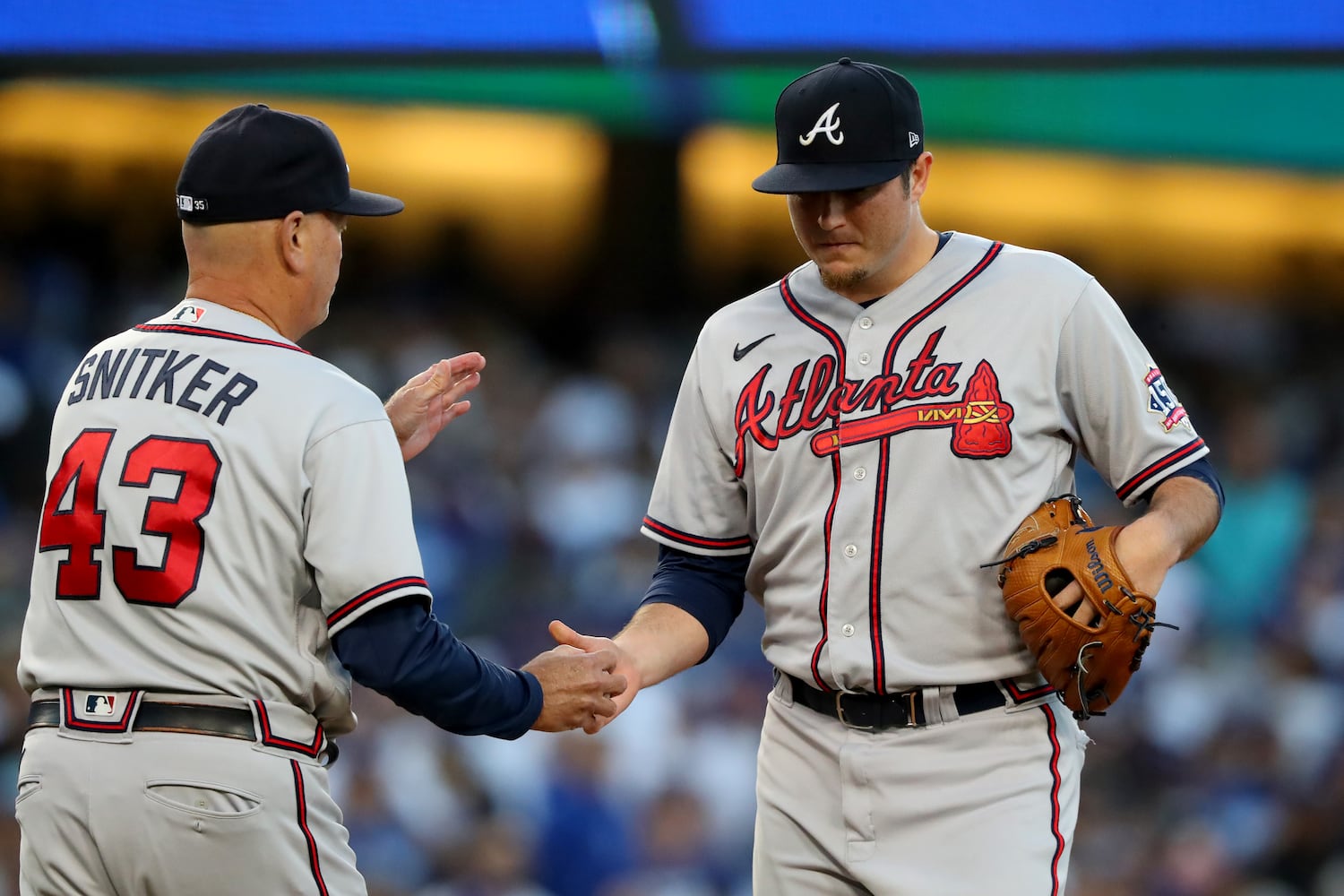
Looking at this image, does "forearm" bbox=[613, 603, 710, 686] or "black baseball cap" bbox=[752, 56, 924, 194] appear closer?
"black baseball cap" bbox=[752, 56, 924, 194]

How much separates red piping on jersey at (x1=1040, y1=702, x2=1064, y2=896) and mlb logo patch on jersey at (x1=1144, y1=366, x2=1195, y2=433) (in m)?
0.54

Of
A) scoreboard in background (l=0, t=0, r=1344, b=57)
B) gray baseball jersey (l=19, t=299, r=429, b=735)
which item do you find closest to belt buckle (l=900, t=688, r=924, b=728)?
gray baseball jersey (l=19, t=299, r=429, b=735)

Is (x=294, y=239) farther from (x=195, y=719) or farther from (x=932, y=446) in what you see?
(x=932, y=446)

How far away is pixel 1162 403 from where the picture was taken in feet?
8.94

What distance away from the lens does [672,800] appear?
6.34 m

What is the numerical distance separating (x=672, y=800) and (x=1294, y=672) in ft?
9.76

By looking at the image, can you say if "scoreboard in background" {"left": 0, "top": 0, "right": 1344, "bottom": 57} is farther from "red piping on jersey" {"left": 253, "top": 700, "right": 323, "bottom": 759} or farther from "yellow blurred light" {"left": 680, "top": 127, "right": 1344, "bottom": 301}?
"red piping on jersey" {"left": 253, "top": 700, "right": 323, "bottom": 759}

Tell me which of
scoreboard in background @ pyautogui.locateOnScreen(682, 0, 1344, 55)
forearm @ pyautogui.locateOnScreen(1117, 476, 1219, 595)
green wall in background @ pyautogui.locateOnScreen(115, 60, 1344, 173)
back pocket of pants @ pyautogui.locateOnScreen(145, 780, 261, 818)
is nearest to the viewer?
back pocket of pants @ pyautogui.locateOnScreen(145, 780, 261, 818)

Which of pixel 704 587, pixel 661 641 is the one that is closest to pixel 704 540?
pixel 704 587

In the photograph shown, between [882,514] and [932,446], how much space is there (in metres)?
0.14

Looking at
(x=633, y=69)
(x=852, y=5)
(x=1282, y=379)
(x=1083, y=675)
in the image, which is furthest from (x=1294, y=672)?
(x=1083, y=675)

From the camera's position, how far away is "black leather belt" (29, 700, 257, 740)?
7.54ft

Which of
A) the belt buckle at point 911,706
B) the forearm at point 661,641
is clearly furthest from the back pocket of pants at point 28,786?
the belt buckle at point 911,706

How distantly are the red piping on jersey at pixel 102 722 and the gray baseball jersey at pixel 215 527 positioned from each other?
3 cm
